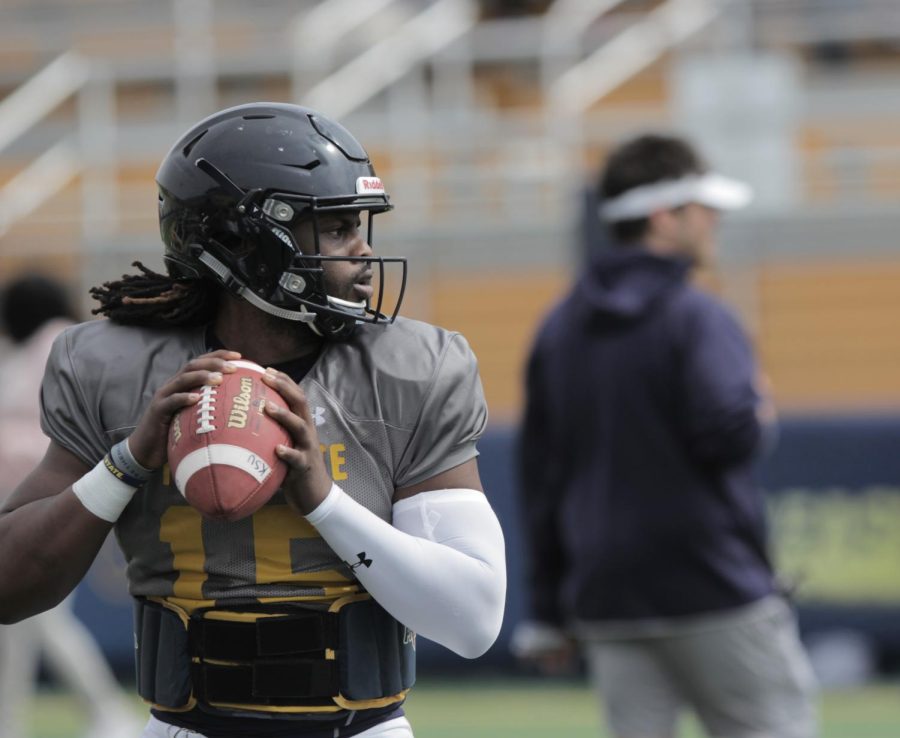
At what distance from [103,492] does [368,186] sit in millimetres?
606

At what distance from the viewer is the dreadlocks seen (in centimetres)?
253

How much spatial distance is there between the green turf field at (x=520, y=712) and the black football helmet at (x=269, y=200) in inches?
178

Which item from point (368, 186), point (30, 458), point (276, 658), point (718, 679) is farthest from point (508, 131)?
point (276, 658)

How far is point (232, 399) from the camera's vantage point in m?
2.24

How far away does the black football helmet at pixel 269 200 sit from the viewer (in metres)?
2.41

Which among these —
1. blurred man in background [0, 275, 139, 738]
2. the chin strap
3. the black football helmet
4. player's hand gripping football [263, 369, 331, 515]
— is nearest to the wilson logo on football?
the black football helmet

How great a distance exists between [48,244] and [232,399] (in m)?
9.43

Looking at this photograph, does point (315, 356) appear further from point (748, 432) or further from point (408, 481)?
point (748, 432)

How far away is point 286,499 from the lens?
2369 millimetres

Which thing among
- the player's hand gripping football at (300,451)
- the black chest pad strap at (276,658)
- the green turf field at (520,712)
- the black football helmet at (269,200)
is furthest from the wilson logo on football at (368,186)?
the green turf field at (520,712)

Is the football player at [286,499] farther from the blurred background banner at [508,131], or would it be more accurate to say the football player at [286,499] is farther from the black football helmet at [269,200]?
the blurred background banner at [508,131]

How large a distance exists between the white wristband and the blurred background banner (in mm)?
→ 6479

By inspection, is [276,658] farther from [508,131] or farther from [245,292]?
[508,131]

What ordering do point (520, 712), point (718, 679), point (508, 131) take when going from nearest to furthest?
point (718, 679) → point (520, 712) → point (508, 131)
